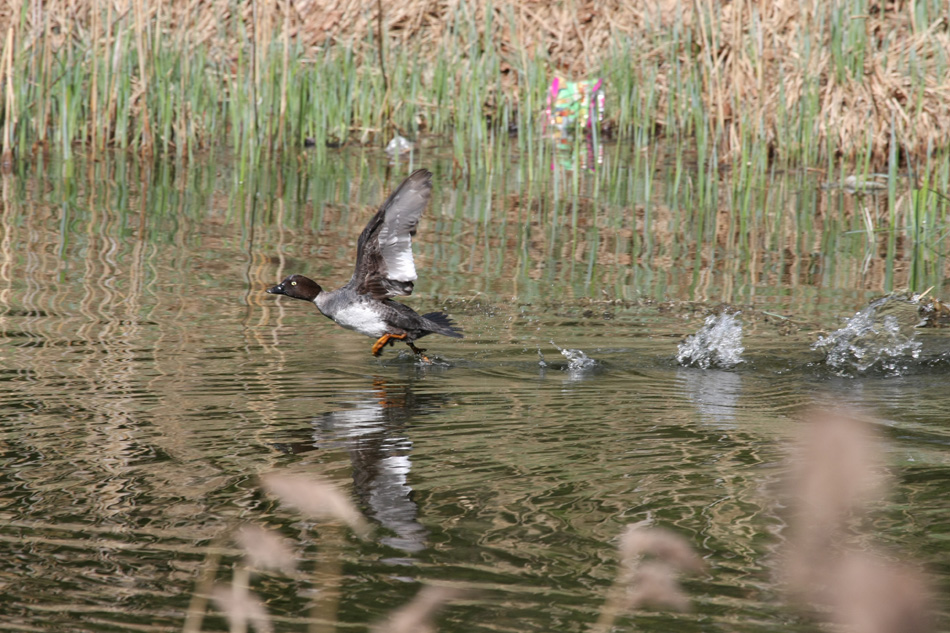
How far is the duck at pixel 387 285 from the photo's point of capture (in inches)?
203

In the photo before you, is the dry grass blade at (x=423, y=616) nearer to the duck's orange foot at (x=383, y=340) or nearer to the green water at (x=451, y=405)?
the green water at (x=451, y=405)

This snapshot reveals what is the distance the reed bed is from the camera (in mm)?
9375

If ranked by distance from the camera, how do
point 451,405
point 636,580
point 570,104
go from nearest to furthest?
point 636,580 → point 451,405 → point 570,104

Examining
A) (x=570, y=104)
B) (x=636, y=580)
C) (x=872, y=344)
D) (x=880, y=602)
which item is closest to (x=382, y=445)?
(x=636, y=580)

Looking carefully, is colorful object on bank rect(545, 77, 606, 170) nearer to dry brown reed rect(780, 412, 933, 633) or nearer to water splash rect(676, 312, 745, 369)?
water splash rect(676, 312, 745, 369)

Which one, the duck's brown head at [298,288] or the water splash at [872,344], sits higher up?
the duck's brown head at [298,288]

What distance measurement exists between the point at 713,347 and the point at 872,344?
719mm

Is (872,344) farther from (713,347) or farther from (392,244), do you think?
(392,244)

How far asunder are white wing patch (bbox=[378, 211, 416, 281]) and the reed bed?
159 inches

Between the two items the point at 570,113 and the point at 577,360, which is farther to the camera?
the point at 570,113

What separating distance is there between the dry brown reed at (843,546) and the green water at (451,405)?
6 cm

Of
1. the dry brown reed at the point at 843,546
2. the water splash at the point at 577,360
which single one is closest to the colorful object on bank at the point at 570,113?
the water splash at the point at 577,360

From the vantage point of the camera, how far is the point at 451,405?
425 centimetres

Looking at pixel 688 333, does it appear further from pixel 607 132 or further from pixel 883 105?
pixel 607 132
